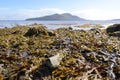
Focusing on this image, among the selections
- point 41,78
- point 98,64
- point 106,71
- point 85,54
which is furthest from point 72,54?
point 41,78

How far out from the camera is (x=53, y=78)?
7707 millimetres

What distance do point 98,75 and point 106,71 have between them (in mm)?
551

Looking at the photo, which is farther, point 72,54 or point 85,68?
point 72,54

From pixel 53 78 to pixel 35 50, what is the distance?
4.22m

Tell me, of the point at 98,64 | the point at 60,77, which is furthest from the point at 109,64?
the point at 60,77

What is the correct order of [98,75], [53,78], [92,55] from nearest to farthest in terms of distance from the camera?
1. [53,78]
2. [98,75]
3. [92,55]

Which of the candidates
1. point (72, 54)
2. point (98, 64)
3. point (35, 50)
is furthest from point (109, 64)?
point (35, 50)

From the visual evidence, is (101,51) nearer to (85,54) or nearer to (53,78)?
(85,54)

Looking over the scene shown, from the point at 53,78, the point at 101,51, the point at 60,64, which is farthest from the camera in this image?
the point at 101,51

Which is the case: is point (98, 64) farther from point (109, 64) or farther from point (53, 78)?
point (53, 78)

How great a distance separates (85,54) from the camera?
35.4ft

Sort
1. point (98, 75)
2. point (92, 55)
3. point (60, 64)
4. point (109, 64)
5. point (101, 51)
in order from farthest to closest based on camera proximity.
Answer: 1. point (101, 51)
2. point (92, 55)
3. point (109, 64)
4. point (60, 64)
5. point (98, 75)

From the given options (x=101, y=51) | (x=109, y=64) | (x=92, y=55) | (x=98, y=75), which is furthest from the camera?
(x=101, y=51)

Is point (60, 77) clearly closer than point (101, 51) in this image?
Yes
